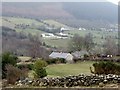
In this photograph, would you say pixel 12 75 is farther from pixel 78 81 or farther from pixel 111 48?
pixel 111 48

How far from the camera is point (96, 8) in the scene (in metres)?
165

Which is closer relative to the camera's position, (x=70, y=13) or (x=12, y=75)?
(x=12, y=75)

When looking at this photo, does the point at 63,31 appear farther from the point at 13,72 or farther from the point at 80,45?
the point at 13,72

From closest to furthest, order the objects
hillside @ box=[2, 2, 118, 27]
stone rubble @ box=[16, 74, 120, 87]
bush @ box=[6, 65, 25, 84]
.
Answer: stone rubble @ box=[16, 74, 120, 87] → bush @ box=[6, 65, 25, 84] → hillside @ box=[2, 2, 118, 27]

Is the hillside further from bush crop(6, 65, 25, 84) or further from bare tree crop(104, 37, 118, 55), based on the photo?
bush crop(6, 65, 25, 84)

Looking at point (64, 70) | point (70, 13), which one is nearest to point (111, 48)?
point (64, 70)

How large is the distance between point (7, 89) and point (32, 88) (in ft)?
3.30

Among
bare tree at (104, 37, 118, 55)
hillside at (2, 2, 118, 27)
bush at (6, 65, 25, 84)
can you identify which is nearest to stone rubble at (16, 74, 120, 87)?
bush at (6, 65, 25, 84)

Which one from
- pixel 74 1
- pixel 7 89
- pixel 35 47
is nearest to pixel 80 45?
pixel 35 47

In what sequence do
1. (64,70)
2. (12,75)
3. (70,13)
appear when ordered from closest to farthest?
(12,75) < (64,70) < (70,13)

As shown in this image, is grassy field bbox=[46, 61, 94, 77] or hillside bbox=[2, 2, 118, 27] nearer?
grassy field bbox=[46, 61, 94, 77]

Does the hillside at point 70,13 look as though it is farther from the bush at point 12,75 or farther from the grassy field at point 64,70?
the bush at point 12,75

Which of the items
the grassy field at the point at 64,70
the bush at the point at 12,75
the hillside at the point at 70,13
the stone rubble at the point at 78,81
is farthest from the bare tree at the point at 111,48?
the hillside at the point at 70,13

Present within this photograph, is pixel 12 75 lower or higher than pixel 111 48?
lower
